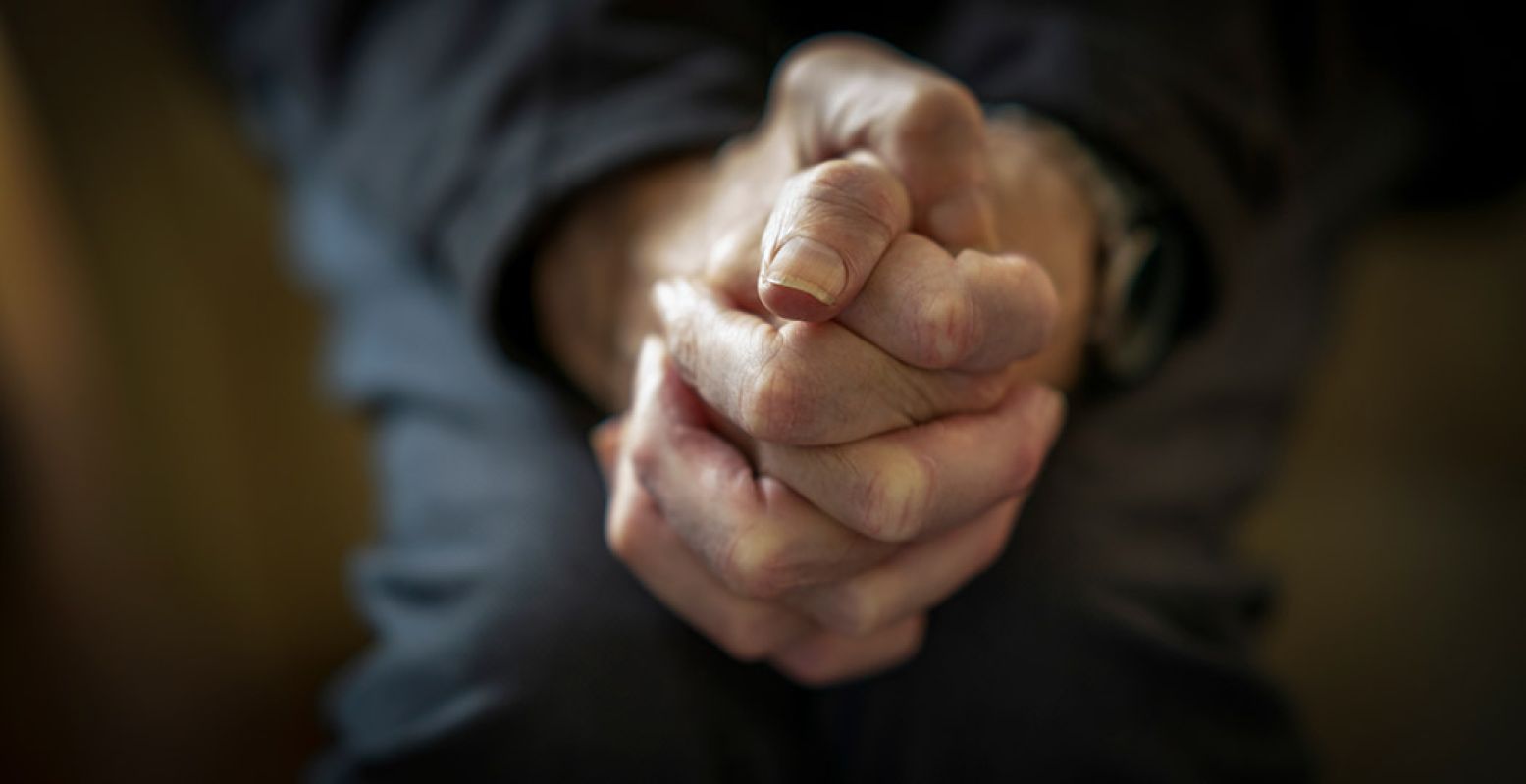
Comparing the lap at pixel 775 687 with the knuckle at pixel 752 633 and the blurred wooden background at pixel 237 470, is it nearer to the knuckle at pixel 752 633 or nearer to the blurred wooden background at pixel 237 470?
the knuckle at pixel 752 633

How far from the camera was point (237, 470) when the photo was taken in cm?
83

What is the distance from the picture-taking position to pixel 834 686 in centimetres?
47

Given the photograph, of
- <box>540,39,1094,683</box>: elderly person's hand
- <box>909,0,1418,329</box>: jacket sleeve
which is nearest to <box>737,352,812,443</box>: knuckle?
<box>540,39,1094,683</box>: elderly person's hand

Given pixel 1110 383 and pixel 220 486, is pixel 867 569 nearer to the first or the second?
pixel 1110 383

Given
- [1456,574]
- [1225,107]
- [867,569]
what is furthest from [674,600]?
[1456,574]

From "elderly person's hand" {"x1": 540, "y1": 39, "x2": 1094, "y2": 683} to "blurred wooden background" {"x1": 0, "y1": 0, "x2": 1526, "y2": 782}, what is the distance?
33 cm

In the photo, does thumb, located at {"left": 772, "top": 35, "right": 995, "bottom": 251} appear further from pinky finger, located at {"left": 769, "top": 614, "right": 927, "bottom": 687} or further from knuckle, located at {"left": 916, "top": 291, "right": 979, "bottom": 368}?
pinky finger, located at {"left": 769, "top": 614, "right": 927, "bottom": 687}

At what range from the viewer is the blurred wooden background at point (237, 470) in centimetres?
60

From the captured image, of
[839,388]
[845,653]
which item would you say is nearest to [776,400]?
[839,388]

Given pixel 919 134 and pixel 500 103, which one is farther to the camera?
pixel 500 103

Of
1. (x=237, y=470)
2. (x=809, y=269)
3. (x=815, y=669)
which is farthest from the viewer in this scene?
(x=237, y=470)

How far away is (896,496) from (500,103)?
292mm

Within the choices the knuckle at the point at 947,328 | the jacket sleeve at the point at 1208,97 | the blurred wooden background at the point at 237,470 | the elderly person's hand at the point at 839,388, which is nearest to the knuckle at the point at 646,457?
the elderly person's hand at the point at 839,388

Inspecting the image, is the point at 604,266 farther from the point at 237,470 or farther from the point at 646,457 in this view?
the point at 237,470
